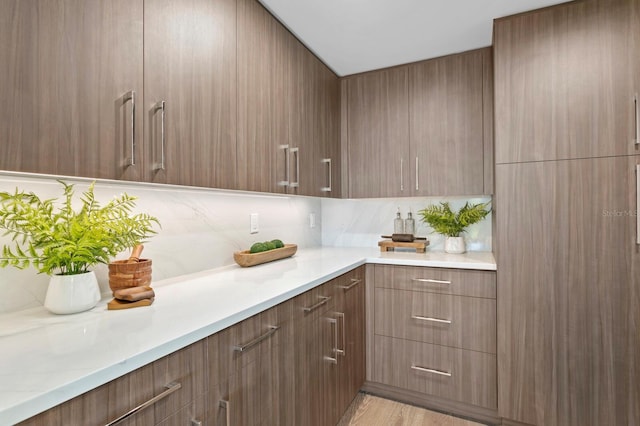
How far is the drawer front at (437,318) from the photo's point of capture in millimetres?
1952

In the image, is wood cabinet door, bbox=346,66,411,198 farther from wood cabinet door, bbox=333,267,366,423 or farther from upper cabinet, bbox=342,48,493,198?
wood cabinet door, bbox=333,267,366,423

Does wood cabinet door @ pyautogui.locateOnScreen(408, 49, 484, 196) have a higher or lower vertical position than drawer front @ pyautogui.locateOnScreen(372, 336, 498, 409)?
higher

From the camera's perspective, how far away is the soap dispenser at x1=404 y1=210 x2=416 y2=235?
2652 mm

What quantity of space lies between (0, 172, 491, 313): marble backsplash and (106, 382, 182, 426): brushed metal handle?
656mm

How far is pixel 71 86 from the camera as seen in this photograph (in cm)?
91

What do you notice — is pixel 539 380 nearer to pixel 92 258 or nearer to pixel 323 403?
pixel 323 403

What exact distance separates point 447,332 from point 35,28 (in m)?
2.28

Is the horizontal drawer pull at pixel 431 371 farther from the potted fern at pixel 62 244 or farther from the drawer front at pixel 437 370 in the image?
the potted fern at pixel 62 244

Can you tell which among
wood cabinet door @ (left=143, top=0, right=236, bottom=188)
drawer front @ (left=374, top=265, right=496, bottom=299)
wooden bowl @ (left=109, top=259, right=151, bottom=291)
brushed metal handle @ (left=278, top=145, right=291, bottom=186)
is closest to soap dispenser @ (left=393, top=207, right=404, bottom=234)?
drawer front @ (left=374, top=265, right=496, bottom=299)

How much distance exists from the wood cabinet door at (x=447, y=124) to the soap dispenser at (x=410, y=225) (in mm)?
312

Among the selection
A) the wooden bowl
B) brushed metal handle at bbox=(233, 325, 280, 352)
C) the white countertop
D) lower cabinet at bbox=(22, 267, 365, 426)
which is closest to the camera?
the white countertop

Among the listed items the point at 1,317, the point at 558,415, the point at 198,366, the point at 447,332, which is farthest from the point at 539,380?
the point at 1,317

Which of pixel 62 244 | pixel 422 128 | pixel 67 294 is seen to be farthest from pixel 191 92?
pixel 422 128

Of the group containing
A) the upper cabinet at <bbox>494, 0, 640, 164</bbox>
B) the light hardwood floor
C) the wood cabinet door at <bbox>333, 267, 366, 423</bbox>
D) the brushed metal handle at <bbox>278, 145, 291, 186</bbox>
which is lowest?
the light hardwood floor
